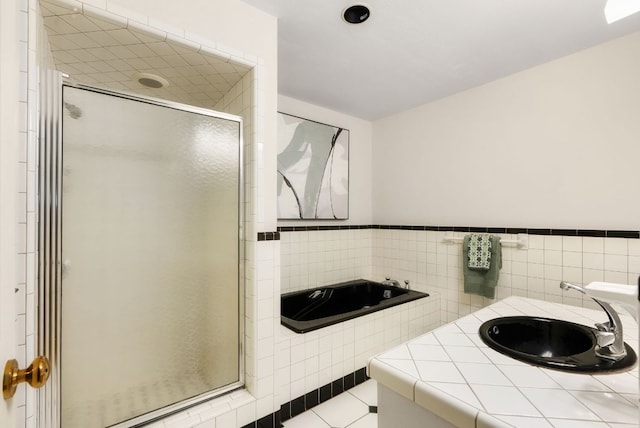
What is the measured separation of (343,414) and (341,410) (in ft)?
0.13

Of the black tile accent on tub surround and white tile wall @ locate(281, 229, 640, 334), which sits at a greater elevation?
white tile wall @ locate(281, 229, 640, 334)

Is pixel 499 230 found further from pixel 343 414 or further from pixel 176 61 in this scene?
pixel 176 61

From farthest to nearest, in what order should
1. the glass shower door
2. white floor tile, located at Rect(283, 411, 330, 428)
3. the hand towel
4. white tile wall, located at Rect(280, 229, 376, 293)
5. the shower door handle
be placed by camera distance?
1. white tile wall, located at Rect(280, 229, 376, 293)
2. the hand towel
3. white floor tile, located at Rect(283, 411, 330, 428)
4. the glass shower door
5. the shower door handle

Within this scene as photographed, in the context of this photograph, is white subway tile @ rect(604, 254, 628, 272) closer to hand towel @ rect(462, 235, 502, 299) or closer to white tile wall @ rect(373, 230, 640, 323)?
white tile wall @ rect(373, 230, 640, 323)

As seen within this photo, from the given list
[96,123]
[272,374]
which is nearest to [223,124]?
[96,123]

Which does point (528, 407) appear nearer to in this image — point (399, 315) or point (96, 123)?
point (399, 315)

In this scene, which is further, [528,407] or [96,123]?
[96,123]

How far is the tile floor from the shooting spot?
5.52 feet

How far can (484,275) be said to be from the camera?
237cm

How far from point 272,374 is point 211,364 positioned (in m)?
0.36

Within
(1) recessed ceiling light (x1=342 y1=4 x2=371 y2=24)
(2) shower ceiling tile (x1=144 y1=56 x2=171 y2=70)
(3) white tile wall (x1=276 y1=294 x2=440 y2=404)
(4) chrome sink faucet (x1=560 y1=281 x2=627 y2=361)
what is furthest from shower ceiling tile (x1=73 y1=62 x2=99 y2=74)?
(4) chrome sink faucet (x1=560 y1=281 x2=627 y2=361)

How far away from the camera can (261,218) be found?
1670mm

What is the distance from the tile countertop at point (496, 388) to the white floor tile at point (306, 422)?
1.07 metres

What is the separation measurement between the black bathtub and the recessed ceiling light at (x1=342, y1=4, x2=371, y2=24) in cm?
195
